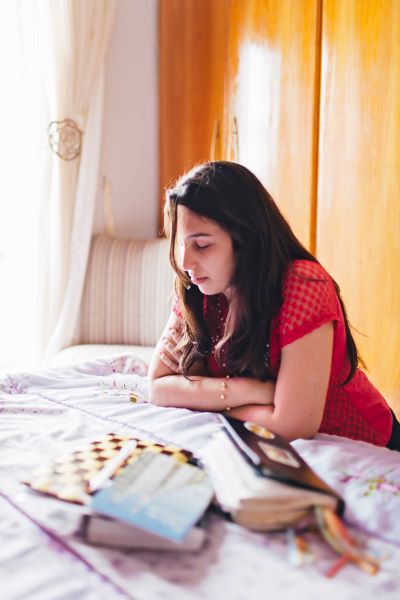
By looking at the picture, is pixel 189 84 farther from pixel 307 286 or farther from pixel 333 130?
pixel 307 286

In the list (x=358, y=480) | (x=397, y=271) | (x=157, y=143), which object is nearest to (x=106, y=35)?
(x=157, y=143)

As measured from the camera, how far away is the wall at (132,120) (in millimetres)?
2803

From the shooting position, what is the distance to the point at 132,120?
9.46 feet

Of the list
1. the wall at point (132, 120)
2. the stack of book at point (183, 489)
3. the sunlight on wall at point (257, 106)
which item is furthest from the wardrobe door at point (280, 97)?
the stack of book at point (183, 489)

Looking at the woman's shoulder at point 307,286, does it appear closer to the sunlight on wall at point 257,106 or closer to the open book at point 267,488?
the open book at point 267,488

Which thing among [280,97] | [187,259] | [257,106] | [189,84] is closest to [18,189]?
[189,84]

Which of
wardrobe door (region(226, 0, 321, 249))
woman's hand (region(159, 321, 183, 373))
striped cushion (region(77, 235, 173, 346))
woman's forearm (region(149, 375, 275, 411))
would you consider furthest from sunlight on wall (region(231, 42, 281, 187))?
woman's forearm (region(149, 375, 275, 411))

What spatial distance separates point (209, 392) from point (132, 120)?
79.2 inches

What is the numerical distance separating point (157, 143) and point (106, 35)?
55 centimetres

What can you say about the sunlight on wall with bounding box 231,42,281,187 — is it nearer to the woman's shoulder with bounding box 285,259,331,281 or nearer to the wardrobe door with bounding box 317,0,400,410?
the wardrobe door with bounding box 317,0,400,410

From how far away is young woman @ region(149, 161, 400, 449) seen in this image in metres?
1.10

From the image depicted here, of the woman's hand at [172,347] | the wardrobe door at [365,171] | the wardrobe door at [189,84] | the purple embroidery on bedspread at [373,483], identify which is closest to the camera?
the purple embroidery on bedspread at [373,483]

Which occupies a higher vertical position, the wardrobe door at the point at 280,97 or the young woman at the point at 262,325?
the wardrobe door at the point at 280,97

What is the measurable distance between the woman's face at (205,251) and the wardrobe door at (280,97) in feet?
2.86
